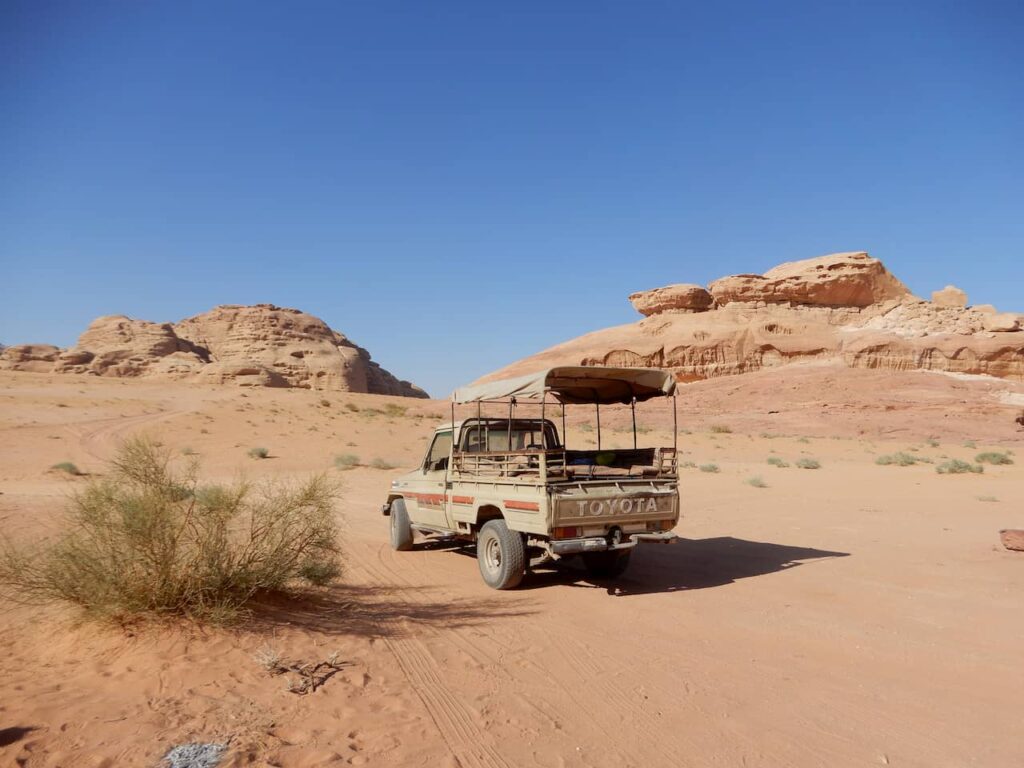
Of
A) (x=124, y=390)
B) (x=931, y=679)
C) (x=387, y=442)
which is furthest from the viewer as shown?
(x=124, y=390)

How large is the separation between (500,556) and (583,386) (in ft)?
9.87

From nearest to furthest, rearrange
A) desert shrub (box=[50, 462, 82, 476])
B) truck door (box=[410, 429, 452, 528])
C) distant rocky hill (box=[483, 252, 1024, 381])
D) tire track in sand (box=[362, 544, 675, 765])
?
tire track in sand (box=[362, 544, 675, 765]) → truck door (box=[410, 429, 452, 528]) → desert shrub (box=[50, 462, 82, 476]) → distant rocky hill (box=[483, 252, 1024, 381])

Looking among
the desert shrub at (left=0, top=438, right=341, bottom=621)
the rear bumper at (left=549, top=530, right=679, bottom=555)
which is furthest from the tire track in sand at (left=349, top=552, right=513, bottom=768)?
the rear bumper at (left=549, top=530, right=679, bottom=555)

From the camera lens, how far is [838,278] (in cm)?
6675

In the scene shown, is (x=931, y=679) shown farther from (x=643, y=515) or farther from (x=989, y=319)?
(x=989, y=319)

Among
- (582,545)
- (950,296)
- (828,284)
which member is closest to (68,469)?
(582,545)

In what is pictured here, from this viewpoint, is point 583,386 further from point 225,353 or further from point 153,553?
point 225,353

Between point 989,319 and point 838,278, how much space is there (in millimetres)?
13992

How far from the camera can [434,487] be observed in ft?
31.2

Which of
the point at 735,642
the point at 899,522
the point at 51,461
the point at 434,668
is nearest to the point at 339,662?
the point at 434,668

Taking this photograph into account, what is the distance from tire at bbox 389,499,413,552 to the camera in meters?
10.3

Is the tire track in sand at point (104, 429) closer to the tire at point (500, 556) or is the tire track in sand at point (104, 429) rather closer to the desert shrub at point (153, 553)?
the tire at point (500, 556)

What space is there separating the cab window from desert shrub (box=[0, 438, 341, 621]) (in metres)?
3.88

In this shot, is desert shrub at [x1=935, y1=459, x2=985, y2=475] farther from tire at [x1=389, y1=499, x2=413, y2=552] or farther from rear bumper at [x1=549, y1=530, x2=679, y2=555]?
tire at [x1=389, y1=499, x2=413, y2=552]
